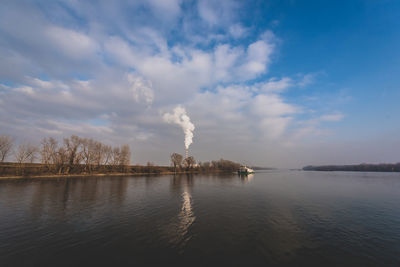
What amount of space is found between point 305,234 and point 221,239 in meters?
9.27

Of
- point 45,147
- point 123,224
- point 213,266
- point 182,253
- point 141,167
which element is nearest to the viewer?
point 213,266

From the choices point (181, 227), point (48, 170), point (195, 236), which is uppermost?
point (48, 170)

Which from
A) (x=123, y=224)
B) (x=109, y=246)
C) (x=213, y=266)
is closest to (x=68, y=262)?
(x=109, y=246)

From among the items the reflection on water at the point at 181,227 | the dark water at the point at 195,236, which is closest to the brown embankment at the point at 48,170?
the dark water at the point at 195,236

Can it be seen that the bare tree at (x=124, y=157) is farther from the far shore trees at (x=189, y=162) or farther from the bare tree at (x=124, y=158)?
the far shore trees at (x=189, y=162)

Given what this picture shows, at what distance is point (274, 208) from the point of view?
25.5m

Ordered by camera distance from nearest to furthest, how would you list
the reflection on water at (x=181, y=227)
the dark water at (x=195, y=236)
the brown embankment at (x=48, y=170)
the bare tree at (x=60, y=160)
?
the dark water at (x=195, y=236), the reflection on water at (x=181, y=227), the brown embankment at (x=48, y=170), the bare tree at (x=60, y=160)

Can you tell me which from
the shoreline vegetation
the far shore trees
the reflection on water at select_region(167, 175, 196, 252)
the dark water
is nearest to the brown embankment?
the shoreline vegetation

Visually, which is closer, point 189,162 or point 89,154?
point 89,154

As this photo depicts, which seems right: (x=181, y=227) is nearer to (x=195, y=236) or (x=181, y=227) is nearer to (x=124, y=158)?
(x=195, y=236)

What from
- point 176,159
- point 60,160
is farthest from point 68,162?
point 176,159

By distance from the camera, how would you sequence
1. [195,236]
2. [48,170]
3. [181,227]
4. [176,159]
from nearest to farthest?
[195,236]
[181,227]
[48,170]
[176,159]

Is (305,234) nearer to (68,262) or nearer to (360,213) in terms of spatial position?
(360,213)

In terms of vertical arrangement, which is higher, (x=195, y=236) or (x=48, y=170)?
(x=48, y=170)
